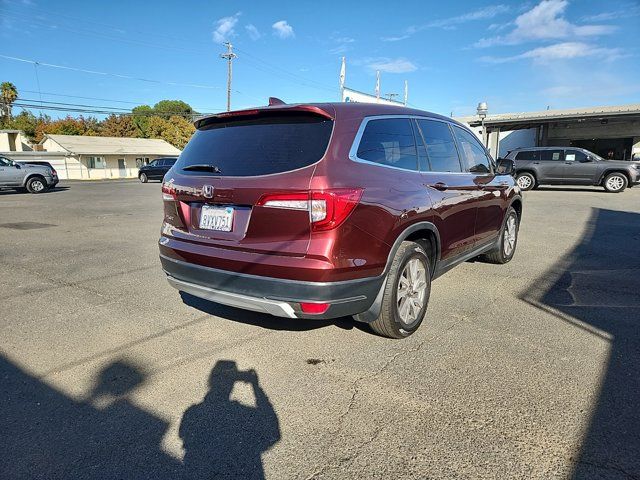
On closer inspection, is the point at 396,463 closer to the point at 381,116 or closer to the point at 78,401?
the point at 78,401

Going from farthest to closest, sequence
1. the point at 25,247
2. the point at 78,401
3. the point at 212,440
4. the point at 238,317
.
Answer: the point at 25,247 → the point at 238,317 → the point at 78,401 → the point at 212,440

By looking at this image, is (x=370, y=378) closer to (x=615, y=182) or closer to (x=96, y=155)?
(x=615, y=182)

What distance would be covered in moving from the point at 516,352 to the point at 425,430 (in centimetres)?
132

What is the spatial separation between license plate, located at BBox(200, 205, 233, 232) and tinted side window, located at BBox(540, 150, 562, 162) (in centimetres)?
1846

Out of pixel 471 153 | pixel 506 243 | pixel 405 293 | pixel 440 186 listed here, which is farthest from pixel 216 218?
pixel 506 243

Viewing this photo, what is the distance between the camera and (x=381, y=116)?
3.50 metres

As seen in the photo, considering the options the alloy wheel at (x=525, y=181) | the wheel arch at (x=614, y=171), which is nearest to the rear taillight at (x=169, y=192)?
the alloy wheel at (x=525, y=181)

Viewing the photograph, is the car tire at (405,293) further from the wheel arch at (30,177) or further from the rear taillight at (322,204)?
the wheel arch at (30,177)

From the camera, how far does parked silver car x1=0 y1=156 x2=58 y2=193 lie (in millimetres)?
20125

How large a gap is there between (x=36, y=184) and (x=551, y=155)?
77.9ft

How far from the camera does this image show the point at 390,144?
347cm

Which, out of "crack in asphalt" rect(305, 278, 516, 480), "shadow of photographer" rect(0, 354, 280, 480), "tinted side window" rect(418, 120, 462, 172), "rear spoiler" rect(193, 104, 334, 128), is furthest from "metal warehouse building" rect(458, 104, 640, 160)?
"shadow of photographer" rect(0, 354, 280, 480)

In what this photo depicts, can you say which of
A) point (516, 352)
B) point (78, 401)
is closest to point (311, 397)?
point (78, 401)

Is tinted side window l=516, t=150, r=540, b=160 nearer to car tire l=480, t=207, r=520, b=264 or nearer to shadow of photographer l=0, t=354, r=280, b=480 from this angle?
car tire l=480, t=207, r=520, b=264
